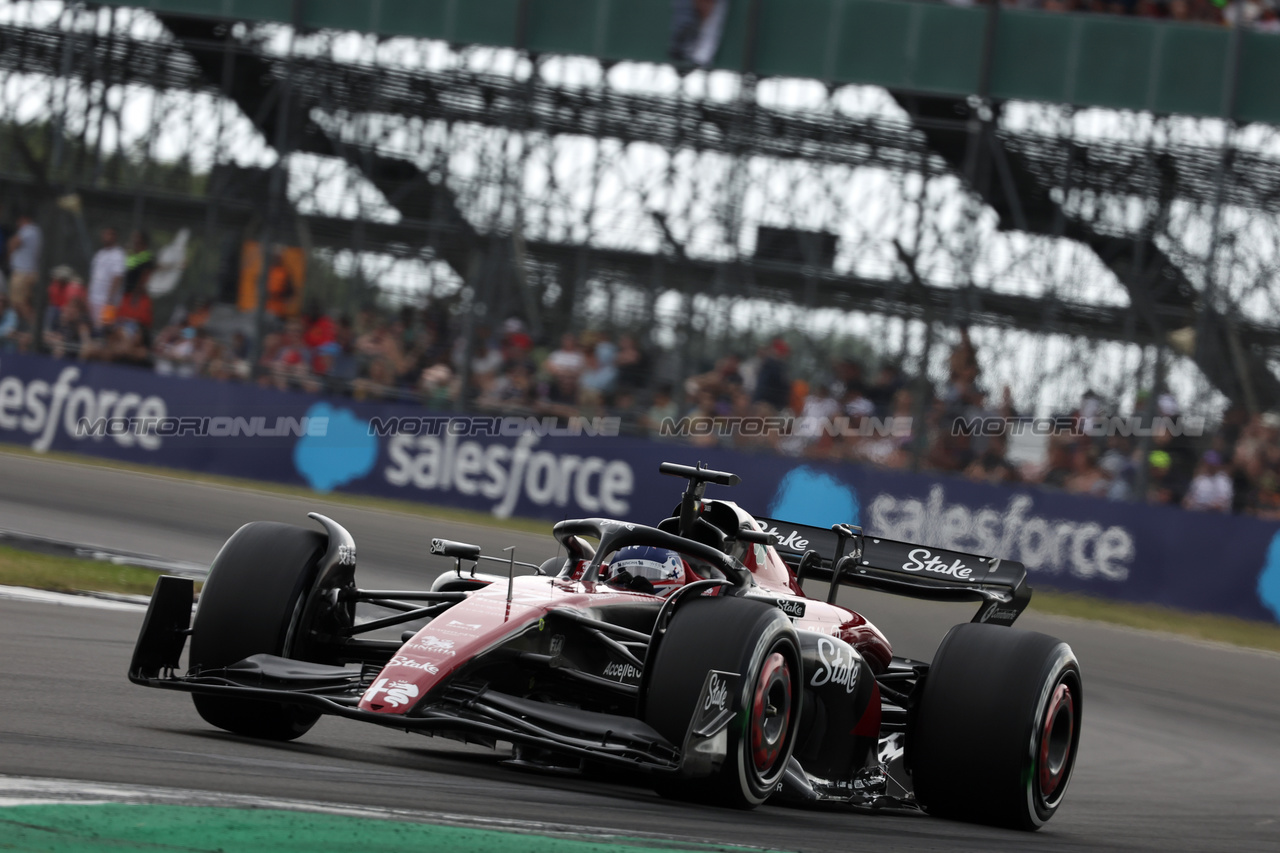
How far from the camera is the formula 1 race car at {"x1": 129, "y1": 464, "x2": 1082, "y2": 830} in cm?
568

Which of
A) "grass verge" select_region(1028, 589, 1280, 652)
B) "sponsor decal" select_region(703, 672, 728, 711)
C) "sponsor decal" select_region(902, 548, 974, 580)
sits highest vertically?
"sponsor decal" select_region(902, 548, 974, 580)

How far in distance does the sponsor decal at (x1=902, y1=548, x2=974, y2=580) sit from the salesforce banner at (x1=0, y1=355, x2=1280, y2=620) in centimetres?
889

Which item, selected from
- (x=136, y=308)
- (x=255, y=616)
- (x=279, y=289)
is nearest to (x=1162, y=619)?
(x=255, y=616)

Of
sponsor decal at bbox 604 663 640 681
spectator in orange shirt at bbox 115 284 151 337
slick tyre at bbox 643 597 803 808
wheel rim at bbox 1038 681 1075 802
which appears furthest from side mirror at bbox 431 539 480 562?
spectator in orange shirt at bbox 115 284 151 337

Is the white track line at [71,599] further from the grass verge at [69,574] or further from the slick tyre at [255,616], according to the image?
the slick tyre at [255,616]

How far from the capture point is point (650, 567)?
6867 mm

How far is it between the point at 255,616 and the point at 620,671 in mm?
1375

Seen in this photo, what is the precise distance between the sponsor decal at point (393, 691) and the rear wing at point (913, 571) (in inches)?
117

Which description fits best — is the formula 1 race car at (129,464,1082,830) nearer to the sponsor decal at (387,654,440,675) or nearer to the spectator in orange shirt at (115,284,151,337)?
the sponsor decal at (387,654,440,675)

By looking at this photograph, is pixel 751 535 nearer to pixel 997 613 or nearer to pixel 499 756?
pixel 499 756

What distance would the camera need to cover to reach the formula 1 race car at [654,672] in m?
5.68

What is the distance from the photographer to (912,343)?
20.3 m

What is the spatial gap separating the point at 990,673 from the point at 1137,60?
1403 cm

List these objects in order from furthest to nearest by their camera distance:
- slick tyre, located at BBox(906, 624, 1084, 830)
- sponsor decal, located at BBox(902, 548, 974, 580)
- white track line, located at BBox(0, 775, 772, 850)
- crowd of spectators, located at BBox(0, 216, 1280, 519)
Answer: crowd of spectators, located at BBox(0, 216, 1280, 519) → sponsor decal, located at BBox(902, 548, 974, 580) → slick tyre, located at BBox(906, 624, 1084, 830) → white track line, located at BBox(0, 775, 772, 850)
